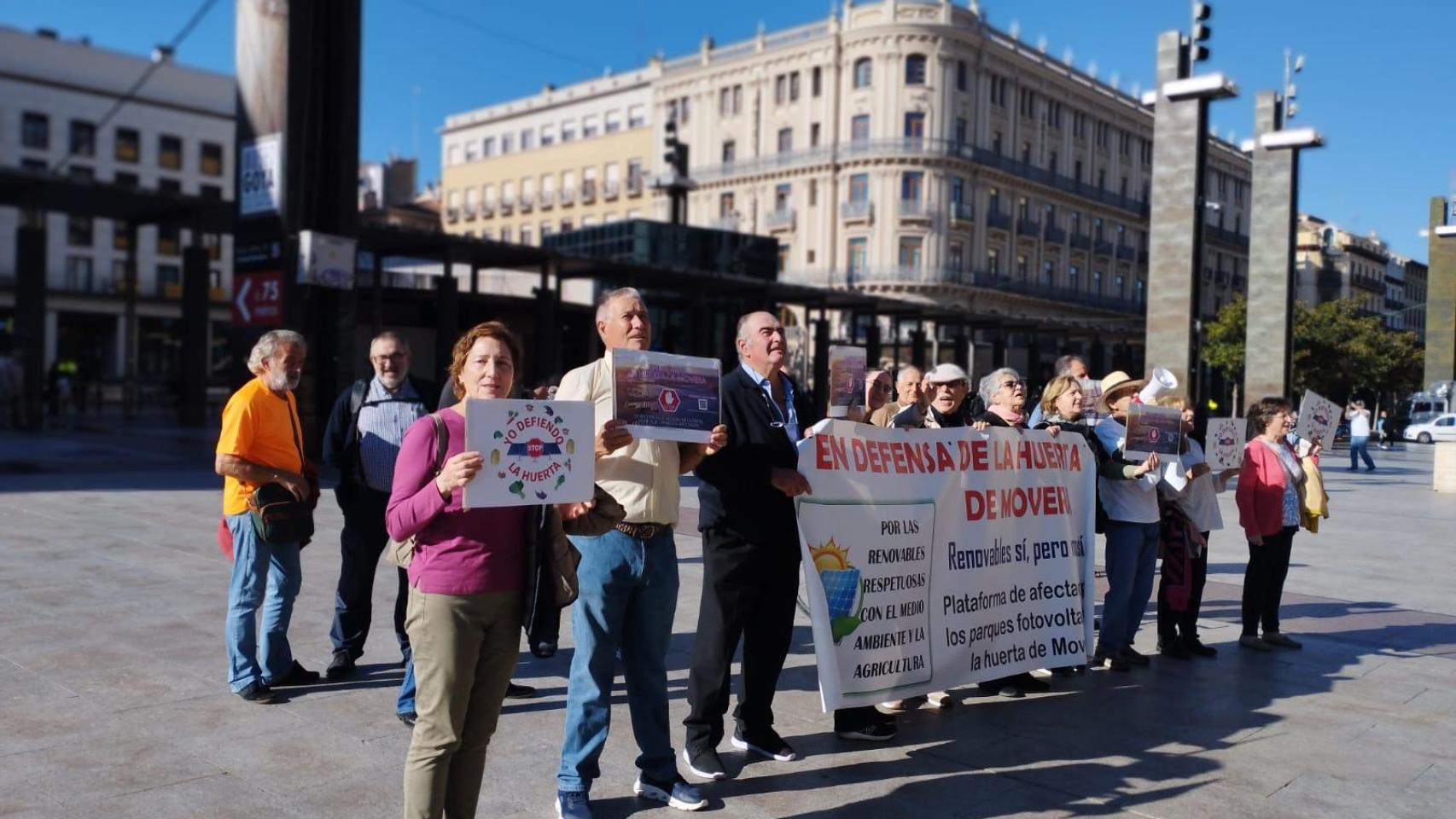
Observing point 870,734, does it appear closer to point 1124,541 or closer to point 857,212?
point 1124,541

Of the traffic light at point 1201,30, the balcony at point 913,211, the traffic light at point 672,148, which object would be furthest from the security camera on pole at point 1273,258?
the balcony at point 913,211

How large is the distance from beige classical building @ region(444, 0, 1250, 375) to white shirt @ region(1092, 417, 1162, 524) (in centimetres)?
4658

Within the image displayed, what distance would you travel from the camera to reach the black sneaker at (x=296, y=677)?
18.9ft

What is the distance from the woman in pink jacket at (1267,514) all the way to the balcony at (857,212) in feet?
182

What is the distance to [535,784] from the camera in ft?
14.9

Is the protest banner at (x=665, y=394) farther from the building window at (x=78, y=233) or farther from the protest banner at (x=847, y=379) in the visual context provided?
the building window at (x=78, y=233)

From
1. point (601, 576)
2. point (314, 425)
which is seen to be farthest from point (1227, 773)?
point (314, 425)

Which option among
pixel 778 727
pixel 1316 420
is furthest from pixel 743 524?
pixel 1316 420

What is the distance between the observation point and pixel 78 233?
62656 mm

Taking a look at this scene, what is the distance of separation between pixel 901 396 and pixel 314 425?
1353cm

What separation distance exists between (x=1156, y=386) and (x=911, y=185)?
5672 cm

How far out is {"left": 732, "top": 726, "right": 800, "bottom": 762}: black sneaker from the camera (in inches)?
197

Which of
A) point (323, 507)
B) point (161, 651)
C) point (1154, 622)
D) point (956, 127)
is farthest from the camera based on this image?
point (956, 127)

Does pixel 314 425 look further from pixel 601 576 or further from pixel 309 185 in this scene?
pixel 601 576
